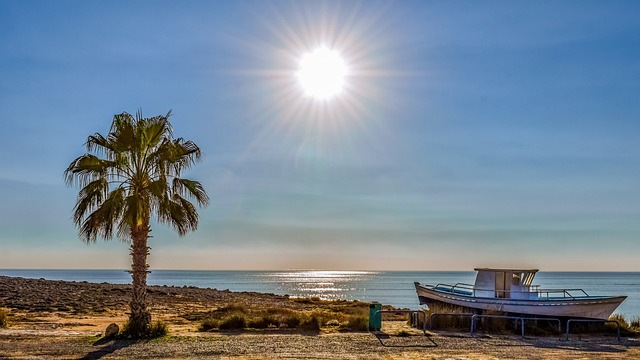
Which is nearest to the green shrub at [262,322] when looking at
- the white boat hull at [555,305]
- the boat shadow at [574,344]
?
the boat shadow at [574,344]

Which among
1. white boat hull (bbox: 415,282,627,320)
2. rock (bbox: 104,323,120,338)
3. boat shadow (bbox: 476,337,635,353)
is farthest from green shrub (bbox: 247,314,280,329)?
white boat hull (bbox: 415,282,627,320)

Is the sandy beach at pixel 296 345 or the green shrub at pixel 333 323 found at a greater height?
the green shrub at pixel 333 323

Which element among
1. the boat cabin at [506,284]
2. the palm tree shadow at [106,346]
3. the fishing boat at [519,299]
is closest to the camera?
the palm tree shadow at [106,346]

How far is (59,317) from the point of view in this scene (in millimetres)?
29125

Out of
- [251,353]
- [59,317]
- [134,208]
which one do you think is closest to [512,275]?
[251,353]

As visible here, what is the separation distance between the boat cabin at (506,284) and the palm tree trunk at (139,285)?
14173mm

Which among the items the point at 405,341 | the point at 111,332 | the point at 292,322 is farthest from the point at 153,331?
the point at 405,341

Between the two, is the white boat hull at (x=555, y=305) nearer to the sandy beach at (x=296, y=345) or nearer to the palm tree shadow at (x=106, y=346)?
the sandy beach at (x=296, y=345)

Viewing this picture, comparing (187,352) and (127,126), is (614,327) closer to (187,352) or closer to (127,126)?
(187,352)

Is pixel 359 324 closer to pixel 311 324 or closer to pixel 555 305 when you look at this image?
pixel 311 324

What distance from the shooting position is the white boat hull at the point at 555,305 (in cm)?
2400

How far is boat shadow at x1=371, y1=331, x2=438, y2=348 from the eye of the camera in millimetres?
18672

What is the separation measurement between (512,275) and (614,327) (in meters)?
4.52

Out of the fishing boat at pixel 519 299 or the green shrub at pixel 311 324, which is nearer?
the green shrub at pixel 311 324
